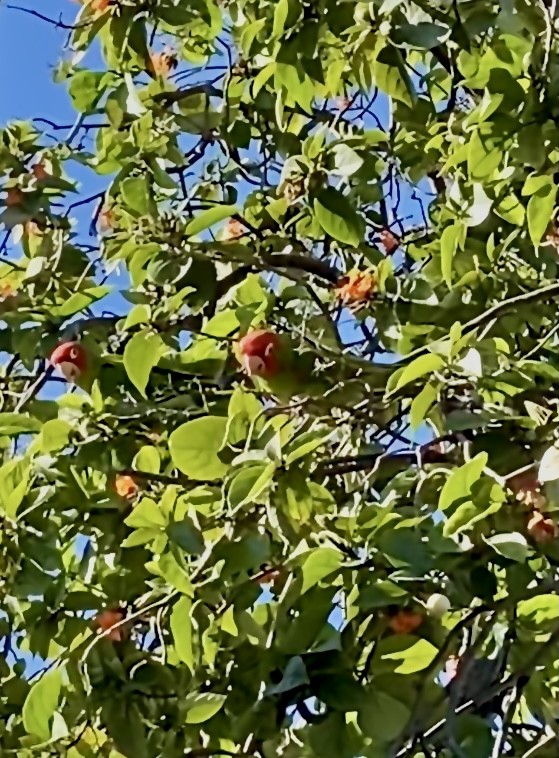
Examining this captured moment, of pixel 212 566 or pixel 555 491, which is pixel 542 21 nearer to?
pixel 555 491

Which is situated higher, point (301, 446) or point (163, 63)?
point (163, 63)

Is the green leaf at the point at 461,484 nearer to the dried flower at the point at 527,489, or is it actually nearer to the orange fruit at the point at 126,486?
the dried flower at the point at 527,489

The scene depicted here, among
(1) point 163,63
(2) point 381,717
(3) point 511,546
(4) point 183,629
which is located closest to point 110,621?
(4) point 183,629

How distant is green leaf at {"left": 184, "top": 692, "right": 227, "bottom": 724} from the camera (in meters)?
1.12

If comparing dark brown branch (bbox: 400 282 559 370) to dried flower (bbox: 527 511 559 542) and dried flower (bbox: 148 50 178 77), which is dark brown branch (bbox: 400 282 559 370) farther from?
→ dried flower (bbox: 148 50 178 77)

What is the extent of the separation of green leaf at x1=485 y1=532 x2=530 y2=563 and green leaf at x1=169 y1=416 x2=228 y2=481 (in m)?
0.25

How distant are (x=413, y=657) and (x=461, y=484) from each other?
16 cm

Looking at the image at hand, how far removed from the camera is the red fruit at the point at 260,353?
122 cm

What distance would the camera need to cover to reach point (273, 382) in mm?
1244

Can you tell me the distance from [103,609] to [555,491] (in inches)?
20.5

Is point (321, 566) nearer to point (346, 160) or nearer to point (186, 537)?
point (186, 537)

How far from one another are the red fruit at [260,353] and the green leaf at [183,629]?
0.79 feet

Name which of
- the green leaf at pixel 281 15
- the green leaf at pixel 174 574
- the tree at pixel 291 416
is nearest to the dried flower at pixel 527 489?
the tree at pixel 291 416

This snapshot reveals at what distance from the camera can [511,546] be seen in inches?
39.8
